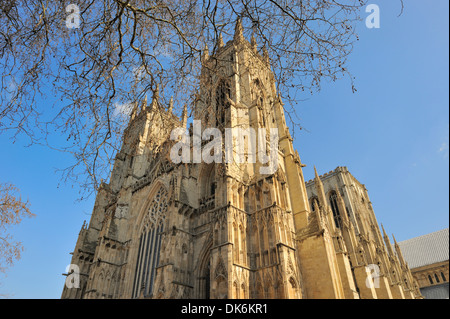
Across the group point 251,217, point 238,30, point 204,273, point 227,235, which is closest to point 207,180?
point 251,217

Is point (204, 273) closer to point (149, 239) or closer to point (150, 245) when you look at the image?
point (150, 245)

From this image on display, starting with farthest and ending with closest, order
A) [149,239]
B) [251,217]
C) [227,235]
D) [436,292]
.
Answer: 1. [436,292]
2. [149,239]
3. [251,217]
4. [227,235]

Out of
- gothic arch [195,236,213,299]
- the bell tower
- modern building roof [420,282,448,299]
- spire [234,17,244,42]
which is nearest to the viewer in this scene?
spire [234,17,244,42]

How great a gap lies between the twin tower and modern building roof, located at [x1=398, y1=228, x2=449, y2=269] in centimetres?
1947

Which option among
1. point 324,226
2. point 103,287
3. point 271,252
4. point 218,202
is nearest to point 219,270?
point 271,252

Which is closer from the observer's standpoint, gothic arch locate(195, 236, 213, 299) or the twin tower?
the twin tower

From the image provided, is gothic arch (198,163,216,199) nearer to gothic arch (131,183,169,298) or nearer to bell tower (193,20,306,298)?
gothic arch (131,183,169,298)

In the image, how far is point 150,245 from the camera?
20828 mm

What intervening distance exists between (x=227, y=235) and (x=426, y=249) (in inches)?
1735

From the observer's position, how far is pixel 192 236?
58.7ft

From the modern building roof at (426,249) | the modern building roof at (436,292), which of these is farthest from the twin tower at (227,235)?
the modern building roof at (426,249)

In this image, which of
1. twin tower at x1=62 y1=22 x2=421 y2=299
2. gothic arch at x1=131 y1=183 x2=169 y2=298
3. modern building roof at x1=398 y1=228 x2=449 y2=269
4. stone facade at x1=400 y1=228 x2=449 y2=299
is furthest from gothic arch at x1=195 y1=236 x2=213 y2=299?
modern building roof at x1=398 y1=228 x2=449 y2=269

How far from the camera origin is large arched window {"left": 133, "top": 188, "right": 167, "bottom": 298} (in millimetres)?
19250

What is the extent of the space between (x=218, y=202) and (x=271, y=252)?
12.8ft
